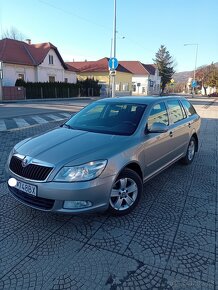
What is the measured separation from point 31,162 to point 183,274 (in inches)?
79.7

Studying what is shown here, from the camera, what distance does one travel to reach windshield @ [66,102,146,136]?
Answer: 3848 mm

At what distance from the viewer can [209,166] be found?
5.75 m

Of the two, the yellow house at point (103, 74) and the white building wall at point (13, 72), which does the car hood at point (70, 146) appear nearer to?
the white building wall at point (13, 72)

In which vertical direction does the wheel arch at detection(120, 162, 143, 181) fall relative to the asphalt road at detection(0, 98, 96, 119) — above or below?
above

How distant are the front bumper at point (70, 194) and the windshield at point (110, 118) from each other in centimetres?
100

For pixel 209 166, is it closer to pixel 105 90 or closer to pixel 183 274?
pixel 183 274

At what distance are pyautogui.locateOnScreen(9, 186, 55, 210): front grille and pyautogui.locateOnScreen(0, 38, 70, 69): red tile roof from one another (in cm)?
2914

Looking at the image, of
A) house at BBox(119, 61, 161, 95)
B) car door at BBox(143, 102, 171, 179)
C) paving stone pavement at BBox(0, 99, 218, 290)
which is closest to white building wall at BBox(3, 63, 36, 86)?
paving stone pavement at BBox(0, 99, 218, 290)

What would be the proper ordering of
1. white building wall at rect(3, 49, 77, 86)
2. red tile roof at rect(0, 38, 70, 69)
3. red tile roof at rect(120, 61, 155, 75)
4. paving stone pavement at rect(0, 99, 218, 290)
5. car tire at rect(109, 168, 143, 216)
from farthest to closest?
red tile roof at rect(120, 61, 155, 75), red tile roof at rect(0, 38, 70, 69), white building wall at rect(3, 49, 77, 86), car tire at rect(109, 168, 143, 216), paving stone pavement at rect(0, 99, 218, 290)

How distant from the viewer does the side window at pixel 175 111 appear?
15.9ft

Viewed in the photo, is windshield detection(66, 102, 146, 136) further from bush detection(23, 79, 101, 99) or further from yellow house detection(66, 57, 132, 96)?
yellow house detection(66, 57, 132, 96)

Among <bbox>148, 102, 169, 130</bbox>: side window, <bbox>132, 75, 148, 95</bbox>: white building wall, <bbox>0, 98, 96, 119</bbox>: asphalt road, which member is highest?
<bbox>132, 75, 148, 95</bbox>: white building wall

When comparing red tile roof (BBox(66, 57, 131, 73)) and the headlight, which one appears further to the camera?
red tile roof (BBox(66, 57, 131, 73))

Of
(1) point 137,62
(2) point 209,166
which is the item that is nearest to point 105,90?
(1) point 137,62
